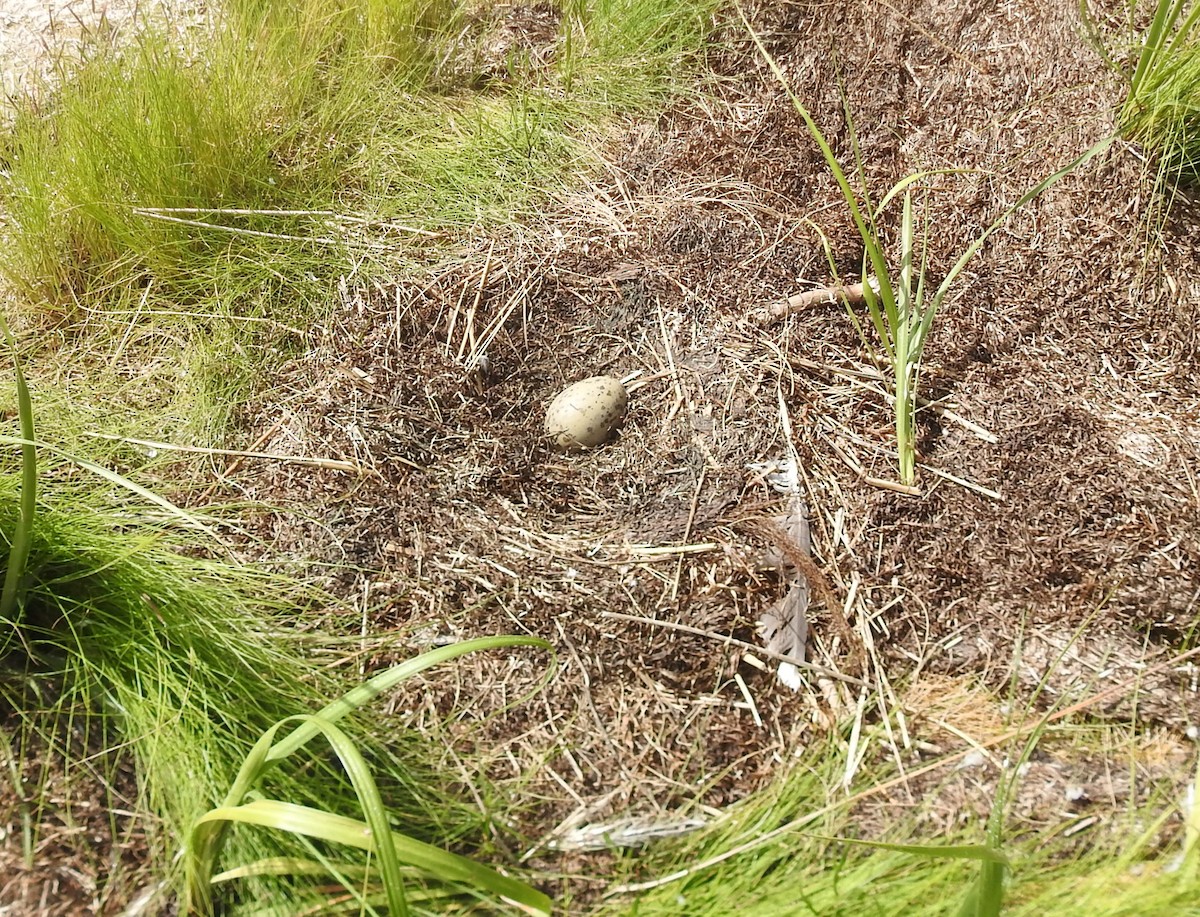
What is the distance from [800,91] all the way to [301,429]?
5.77ft

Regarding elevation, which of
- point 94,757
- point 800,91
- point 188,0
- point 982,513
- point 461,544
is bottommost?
point 982,513

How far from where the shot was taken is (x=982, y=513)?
184cm

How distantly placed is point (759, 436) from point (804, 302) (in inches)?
16.6

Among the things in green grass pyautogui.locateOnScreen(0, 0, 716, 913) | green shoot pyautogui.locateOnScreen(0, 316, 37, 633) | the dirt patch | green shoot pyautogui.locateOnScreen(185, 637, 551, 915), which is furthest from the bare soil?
green shoot pyautogui.locateOnScreen(0, 316, 37, 633)

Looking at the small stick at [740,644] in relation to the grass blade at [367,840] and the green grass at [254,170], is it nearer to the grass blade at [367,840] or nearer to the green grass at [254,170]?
the grass blade at [367,840]

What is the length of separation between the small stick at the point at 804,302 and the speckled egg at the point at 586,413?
42cm

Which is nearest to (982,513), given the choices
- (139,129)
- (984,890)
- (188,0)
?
(984,890)

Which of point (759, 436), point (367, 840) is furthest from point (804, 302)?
point (367, 840)

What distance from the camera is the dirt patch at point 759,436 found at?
1.67 meters

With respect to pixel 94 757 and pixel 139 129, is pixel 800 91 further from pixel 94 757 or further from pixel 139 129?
pixel 94 757

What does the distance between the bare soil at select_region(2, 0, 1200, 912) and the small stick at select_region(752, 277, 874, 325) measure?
22 mm

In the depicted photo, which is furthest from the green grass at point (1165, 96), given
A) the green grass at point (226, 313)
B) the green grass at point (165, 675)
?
the green grass at point (165, 675)

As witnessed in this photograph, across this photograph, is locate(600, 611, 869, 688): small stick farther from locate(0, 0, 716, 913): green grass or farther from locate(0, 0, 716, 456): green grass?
locate(0, 0, 716, 456): green grass

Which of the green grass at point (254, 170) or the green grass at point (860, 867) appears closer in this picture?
the green grass at point (860, 867)
